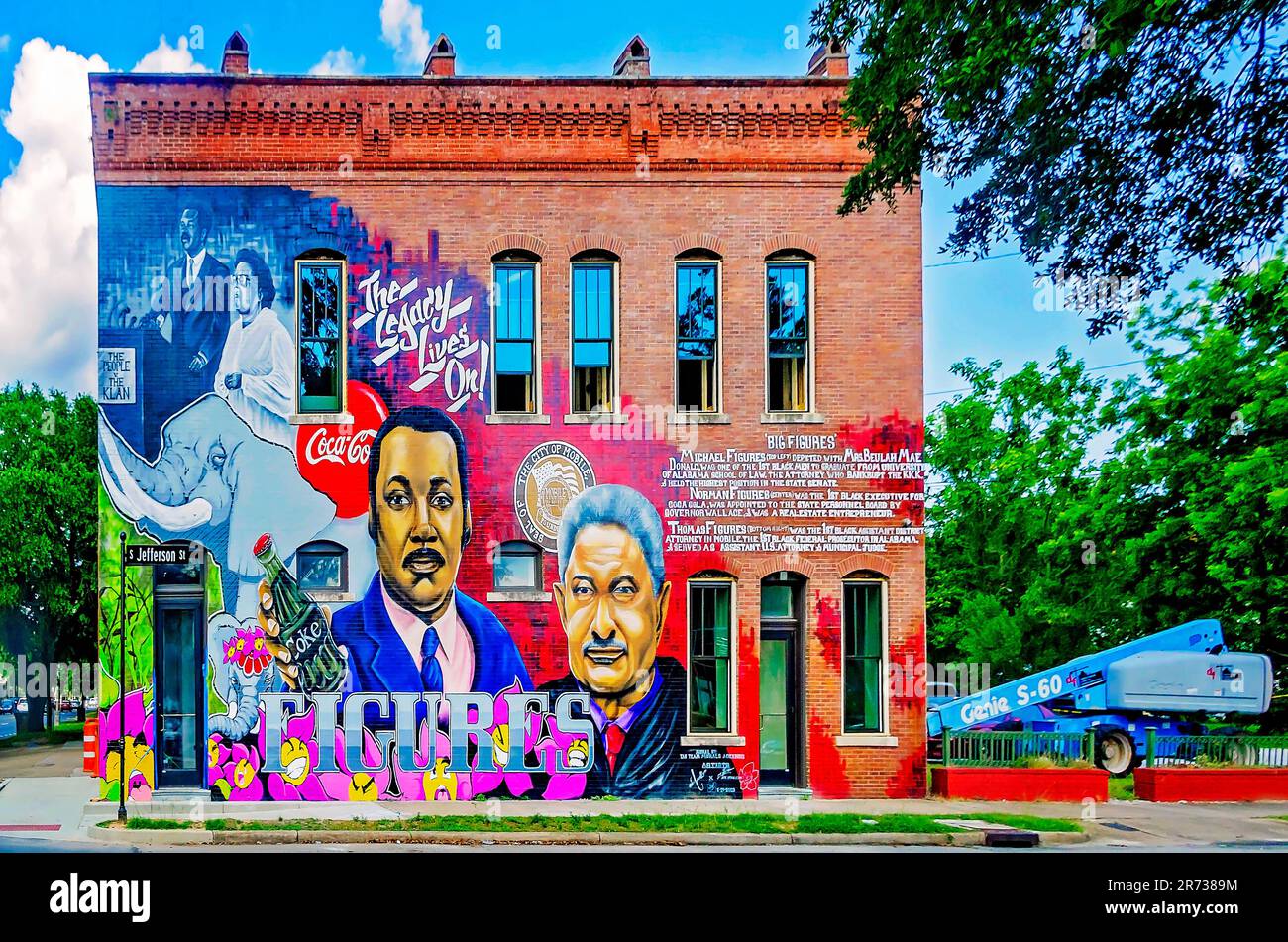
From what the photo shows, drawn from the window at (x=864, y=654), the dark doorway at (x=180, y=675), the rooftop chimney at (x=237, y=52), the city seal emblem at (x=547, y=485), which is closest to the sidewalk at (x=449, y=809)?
the dark doorway at (x=180, y=675)

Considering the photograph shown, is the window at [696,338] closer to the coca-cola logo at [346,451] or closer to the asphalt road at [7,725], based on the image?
the coca-cola logo at [346,451]

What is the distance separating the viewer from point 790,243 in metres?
16.6

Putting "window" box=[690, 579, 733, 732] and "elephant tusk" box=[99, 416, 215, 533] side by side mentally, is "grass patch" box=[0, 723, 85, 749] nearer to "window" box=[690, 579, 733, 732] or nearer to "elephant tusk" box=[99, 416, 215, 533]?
"elephant tusk" box=[99, 416, 215, 533]

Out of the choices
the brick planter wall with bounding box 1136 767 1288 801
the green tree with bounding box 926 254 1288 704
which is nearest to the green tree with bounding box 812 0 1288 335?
the green tree with bounding box 926 254 1288 704

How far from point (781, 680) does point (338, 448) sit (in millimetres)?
7682

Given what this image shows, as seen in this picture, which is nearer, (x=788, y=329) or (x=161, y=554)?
(x=161, y=554)

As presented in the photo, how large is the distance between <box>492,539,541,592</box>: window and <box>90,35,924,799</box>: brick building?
4cm

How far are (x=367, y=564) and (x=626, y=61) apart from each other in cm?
846

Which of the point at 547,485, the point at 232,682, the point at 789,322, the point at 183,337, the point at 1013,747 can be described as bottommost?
the point at 1013,747

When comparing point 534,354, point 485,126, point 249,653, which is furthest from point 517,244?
point 249,653

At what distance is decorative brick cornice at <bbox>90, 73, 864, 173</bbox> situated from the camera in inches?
629
